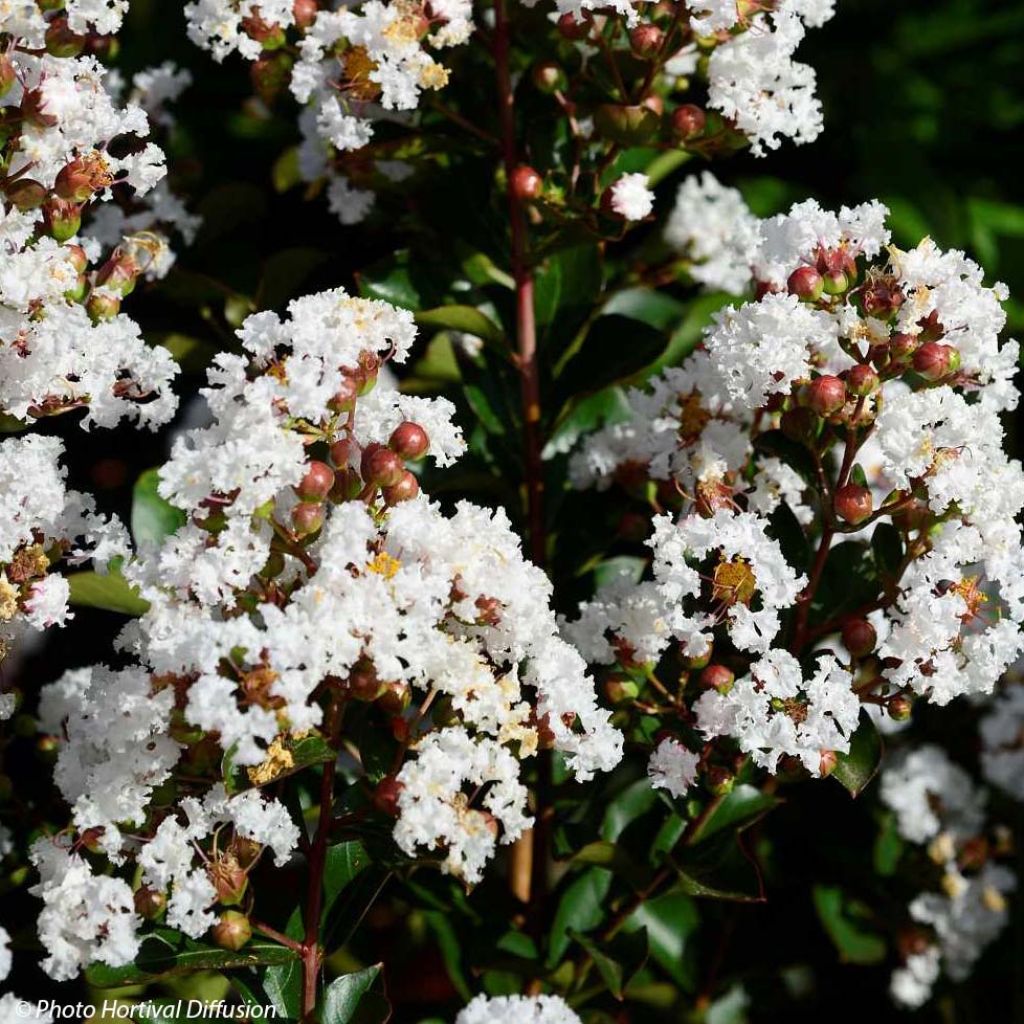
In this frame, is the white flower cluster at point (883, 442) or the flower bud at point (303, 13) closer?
the white flower cluster at point (883, 442)

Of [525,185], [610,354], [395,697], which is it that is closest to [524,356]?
[610,354]

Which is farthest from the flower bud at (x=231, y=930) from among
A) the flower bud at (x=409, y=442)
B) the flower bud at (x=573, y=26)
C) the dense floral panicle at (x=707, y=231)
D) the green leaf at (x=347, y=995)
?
the dense floral panicle at (x=707, y=231)

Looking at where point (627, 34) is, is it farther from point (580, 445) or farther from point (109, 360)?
point (109, 360)

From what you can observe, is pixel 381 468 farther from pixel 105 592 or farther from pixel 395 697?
pixel 105 592

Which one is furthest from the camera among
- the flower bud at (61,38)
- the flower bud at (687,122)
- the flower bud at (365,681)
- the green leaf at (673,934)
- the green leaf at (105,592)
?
the green leaf at (673,934)

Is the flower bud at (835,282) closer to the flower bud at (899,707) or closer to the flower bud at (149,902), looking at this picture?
the flower bud at (899,707)

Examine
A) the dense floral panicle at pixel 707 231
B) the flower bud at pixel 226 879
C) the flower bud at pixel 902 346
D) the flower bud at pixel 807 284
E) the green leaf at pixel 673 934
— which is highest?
the flower bud at pixel 807 284

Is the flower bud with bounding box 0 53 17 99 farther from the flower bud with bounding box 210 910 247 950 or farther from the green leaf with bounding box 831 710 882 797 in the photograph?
the green leaf with bounding box 831 710 882 797
